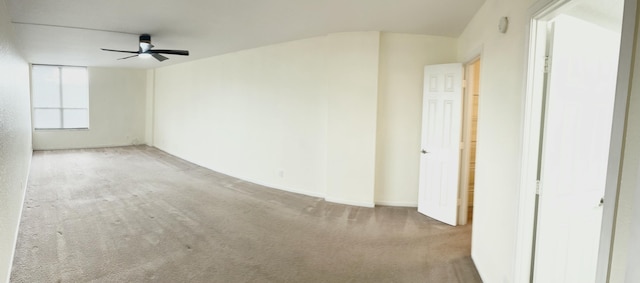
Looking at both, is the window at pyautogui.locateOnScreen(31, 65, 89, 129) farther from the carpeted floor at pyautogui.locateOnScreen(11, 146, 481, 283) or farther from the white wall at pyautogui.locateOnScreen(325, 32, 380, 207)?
the white wall at pyautogui.locateOnScreen(325, 32, 380, 207)

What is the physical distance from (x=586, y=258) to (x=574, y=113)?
88cm

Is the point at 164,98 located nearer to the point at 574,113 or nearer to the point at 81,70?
the point at 81,70

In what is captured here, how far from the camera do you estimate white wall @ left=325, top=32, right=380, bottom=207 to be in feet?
15.1

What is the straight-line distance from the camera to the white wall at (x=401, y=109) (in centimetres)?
454

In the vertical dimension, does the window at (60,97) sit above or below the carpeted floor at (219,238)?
above

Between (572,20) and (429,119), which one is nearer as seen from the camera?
(572,20)

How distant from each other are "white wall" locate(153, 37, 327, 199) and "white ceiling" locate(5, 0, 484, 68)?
46 cm

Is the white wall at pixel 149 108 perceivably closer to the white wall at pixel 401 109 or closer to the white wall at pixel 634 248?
the white wall at pixel 401 109

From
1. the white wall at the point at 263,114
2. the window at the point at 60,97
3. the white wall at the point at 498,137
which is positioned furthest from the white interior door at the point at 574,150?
the window at the point at 60,97

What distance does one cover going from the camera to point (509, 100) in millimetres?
2311

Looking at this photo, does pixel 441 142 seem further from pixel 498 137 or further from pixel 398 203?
pixel 498 137

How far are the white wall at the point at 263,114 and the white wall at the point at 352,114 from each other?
271 millimetres

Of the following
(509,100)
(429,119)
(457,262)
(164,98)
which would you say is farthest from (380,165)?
(164,98)

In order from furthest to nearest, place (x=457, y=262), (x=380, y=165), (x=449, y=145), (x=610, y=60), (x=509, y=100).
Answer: (x=380, y=165) → (x=449, y=145) → (x=457, y=262) → (x=509, y=100) → (x=610, y=60)
